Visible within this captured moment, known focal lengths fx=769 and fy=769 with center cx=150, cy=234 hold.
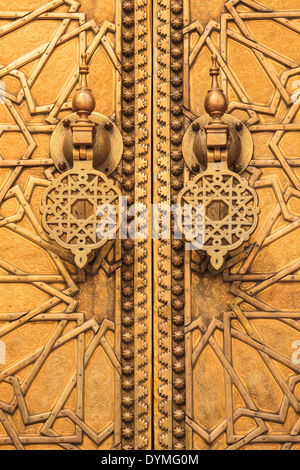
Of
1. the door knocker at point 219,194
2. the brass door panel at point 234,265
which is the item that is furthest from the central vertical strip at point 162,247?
the door knocker at point 219,194

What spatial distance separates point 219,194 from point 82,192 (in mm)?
376

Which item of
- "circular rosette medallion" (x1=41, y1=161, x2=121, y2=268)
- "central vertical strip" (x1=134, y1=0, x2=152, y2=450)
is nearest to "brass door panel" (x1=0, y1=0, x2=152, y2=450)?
"central vertical strip" (x1=134, y1=0, x2=152, y2=450)

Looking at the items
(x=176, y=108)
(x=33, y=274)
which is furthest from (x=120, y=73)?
(x=33, y=274)

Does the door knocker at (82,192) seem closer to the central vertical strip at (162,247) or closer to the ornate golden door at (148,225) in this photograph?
the ornate golden door at (148,225)

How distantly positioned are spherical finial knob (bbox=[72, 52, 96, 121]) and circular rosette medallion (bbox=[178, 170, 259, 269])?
35cm

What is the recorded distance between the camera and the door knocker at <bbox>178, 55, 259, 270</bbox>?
2.09 meters

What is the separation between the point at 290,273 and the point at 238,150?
1.26 feet

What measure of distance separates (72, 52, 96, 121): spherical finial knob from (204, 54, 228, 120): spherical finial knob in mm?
322

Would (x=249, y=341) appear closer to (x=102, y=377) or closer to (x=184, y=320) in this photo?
(x=184, y=320)

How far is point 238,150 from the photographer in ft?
7.29

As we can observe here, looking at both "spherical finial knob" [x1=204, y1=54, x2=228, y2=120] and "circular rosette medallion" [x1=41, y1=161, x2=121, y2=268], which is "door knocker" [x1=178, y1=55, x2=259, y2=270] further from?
"circular rosette medallion" [x1=41, y1=161, x2=121, y2=268]

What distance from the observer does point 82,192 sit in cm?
212

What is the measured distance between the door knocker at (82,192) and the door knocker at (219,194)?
22 cm

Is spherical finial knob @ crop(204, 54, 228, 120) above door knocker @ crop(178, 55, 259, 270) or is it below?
above
